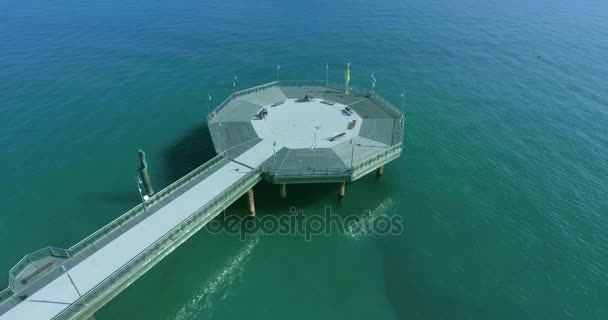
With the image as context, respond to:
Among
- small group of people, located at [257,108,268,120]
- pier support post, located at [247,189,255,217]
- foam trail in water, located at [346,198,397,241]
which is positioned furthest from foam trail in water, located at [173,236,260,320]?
small group of people, located at [257,108,268,120]

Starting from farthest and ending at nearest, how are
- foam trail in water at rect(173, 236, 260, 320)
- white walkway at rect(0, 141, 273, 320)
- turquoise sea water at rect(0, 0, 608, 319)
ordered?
turquoise sea water at rect(0, 0, 608, 319)
foam trail in water at rect(173, 236, 260, 320)
white walkway at rect(0, 141, 273, 320)

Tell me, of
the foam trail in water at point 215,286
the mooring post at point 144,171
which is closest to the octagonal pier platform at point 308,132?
the foam trail in water at point 215,286

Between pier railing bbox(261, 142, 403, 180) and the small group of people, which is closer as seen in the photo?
pier railing bbox(261, 142, 403, 180)

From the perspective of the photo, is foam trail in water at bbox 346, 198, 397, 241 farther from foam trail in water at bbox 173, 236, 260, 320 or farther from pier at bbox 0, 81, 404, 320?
foam trail in water at bbox 173, 236, 260, 320

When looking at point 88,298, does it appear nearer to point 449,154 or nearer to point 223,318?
point 223,318

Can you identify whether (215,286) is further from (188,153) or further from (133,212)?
(188,153)

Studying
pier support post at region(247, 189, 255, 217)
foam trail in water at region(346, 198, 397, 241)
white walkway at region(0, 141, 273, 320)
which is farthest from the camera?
pier support post at region(247, 189, 255, 217)
